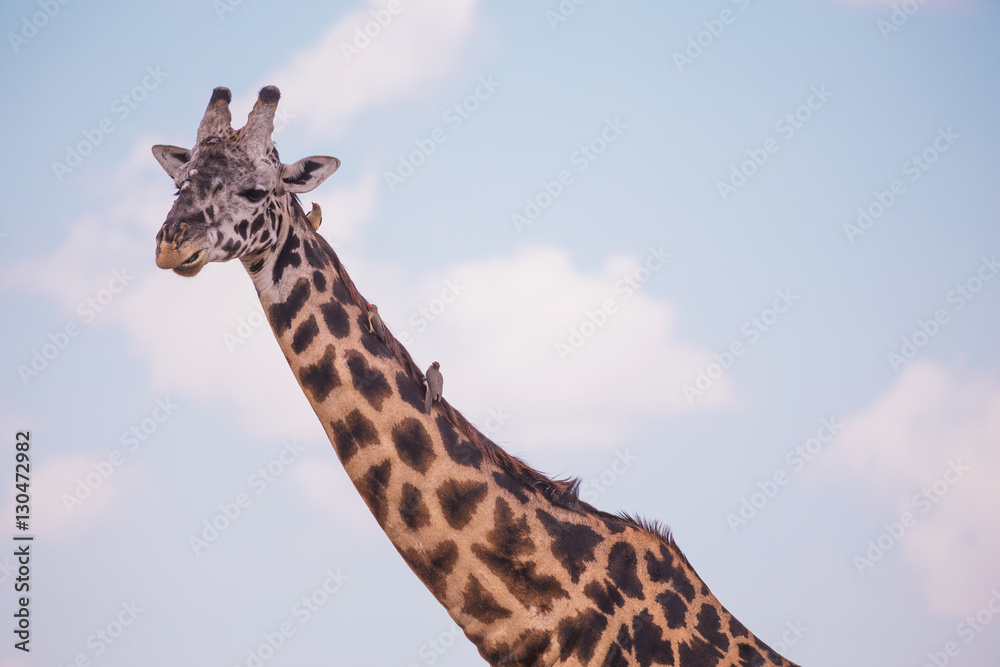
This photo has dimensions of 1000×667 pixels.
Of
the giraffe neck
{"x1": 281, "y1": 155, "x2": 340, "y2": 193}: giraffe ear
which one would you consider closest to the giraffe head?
{"x1": 281, "y1": 155, "x2": 340, "y2": 193}: giraffe ear

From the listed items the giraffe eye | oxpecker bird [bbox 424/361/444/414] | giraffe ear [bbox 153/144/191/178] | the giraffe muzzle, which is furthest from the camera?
giraffe ear [bbox 153/144/191/178]

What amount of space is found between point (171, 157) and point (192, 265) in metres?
1.47

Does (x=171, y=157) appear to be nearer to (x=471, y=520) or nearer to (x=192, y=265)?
Answer: (x=192, y=265)

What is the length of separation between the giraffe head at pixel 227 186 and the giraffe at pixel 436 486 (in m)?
0.01

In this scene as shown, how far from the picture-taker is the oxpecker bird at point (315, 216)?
7.33 metres

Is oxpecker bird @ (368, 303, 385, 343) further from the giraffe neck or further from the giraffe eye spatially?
the giraffe eye

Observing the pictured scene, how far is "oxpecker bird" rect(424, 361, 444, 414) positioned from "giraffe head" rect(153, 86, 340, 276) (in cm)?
153

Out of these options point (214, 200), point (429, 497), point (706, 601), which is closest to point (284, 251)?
point (214, 200)

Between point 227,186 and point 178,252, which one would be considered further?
point 227,186

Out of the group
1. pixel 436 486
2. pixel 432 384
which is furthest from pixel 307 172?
pixel 436 486

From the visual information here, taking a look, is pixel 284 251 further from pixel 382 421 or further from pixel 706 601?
pixel 706 601

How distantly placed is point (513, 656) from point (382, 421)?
1942mm

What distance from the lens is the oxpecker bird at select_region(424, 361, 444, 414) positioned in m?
6.81

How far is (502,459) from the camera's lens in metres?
7.02
